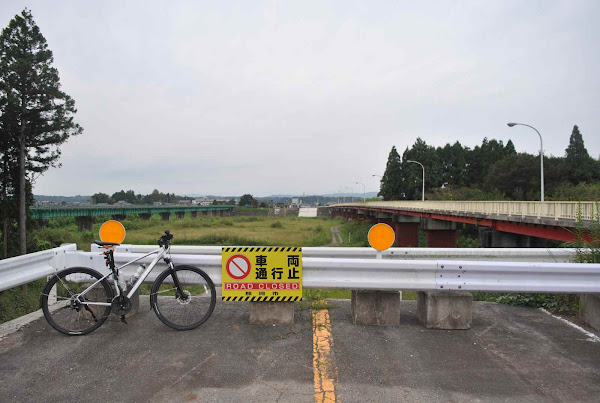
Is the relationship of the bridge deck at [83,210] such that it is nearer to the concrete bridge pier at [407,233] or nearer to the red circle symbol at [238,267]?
the concrete bridge pier at [407,233]

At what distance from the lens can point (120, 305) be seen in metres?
4.31

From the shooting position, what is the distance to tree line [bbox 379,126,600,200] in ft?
177

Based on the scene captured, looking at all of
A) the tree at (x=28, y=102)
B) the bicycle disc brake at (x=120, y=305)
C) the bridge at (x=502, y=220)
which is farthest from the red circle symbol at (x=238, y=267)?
the tree at (x=28, y=102)

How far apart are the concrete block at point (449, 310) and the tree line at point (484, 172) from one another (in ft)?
141

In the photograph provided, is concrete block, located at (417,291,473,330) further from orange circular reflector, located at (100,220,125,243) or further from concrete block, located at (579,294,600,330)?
orange circular reflector, located at (100,220,125,243)

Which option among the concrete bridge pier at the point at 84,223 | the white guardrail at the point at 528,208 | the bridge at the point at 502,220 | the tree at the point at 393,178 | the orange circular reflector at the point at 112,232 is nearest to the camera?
the orange circular reflector at the point at 112,232

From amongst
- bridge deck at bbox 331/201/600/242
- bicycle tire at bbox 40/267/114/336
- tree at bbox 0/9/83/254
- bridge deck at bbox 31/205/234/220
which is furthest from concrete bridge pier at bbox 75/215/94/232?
bicycle tire at bbox 40/267/114/336

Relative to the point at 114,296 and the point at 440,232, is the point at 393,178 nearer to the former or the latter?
the point at 440,232

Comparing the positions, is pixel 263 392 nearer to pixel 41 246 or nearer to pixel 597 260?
pixel 597 260

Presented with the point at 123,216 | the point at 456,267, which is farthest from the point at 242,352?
the point at 123,216

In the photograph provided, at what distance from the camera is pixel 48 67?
2481cm

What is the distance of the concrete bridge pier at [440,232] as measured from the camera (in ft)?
117

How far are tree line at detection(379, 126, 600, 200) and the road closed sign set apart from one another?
44.1m

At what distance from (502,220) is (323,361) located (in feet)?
76.2
